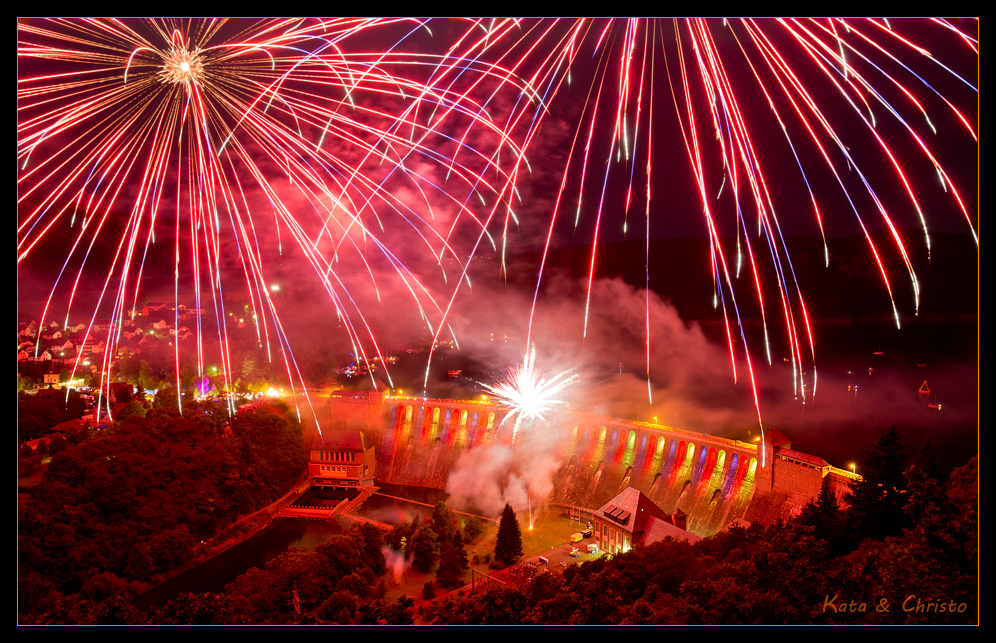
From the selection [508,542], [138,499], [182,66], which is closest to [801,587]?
[508,542]

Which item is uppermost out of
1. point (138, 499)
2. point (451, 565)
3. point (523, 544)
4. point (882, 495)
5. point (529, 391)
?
point (529, 391)

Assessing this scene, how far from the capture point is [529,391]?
11562 millimetres

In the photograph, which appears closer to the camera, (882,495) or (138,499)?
(882,495)

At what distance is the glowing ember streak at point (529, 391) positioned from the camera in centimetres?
1100

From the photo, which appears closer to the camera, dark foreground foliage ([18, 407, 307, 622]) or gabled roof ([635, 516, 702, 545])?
dark foreground foliage ([18, 407, 307, 622])

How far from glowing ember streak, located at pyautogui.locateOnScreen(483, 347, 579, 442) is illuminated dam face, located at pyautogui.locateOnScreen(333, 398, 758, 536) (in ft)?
0.96

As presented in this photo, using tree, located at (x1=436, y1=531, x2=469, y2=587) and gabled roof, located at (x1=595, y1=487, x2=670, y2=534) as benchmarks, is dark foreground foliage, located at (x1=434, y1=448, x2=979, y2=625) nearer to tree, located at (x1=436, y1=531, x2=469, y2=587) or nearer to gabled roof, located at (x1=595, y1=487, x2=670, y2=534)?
gabled roof, located at (x1=595, y1=487, x2=670, y2=534)

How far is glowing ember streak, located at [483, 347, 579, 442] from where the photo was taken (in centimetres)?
1100

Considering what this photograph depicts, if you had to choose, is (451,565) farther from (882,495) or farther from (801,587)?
(882,495)

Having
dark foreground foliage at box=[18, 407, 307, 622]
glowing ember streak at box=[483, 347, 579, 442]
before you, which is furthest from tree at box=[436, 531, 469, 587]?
glowing ember streak at box=[483, 347, 579, 442]

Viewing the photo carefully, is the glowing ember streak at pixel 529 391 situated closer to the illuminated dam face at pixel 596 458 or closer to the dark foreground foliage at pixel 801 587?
the illuminated dam face at pixel 596 458

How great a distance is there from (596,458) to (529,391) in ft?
6.50
